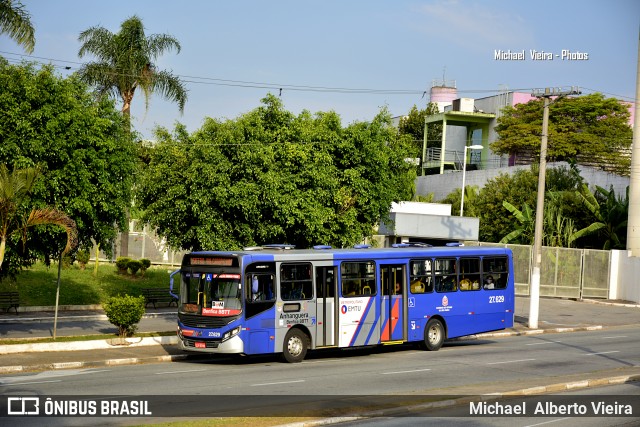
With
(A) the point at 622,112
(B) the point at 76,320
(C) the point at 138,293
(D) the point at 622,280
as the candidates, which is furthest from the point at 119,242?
(A) the point at 622,112

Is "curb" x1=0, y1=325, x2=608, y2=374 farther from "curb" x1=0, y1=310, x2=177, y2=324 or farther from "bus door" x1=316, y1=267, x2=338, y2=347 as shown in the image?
"curb" x1=0, y1=310, x2=177, y2=324

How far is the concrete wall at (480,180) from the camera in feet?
194

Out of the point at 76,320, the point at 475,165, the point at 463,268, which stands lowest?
the point at 76,320

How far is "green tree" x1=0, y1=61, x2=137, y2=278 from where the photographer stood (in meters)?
24.5

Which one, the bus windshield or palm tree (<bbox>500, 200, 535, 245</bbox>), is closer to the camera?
the bus windshield

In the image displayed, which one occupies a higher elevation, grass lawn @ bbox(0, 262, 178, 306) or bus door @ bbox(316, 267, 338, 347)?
bus door @ bbox(316, 267, 338, 347)

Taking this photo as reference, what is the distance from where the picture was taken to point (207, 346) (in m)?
23.3

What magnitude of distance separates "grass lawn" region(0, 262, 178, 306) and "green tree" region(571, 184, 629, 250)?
25840 millimetres

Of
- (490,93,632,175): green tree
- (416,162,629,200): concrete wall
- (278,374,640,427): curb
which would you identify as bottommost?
(278,374,640,427): curb

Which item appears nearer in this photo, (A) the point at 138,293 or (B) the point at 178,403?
(B) the point at 178,403

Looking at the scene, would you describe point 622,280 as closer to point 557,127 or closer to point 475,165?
point 557,127

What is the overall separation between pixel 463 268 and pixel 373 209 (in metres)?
6.94

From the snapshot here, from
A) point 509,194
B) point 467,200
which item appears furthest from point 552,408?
point 467,200

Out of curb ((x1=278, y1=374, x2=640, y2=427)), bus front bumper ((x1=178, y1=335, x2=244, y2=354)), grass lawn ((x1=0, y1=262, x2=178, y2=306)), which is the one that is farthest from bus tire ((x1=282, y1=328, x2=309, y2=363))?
grass lawn ((x1=0, y1=262, x2=178, y2=306))
